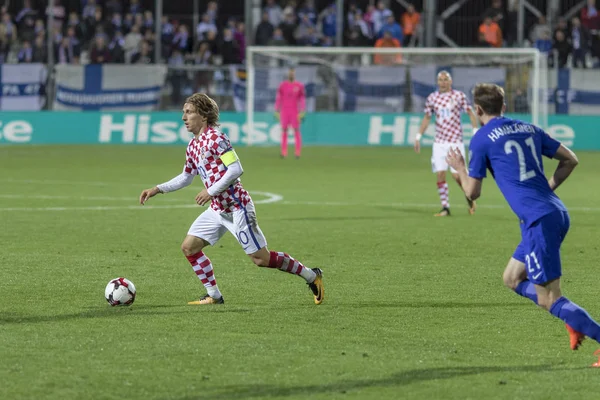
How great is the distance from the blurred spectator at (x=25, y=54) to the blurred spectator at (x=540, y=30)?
14.7 meters

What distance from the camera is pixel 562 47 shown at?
34.2 metres

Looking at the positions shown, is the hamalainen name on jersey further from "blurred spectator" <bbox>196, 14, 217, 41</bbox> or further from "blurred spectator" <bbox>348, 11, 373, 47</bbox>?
"blurred spectator" <bbox>196, 14, 217, 41</bbox>

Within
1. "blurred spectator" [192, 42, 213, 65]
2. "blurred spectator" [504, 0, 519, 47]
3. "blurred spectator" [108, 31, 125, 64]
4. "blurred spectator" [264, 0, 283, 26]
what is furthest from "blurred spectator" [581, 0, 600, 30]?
"blurred spectator" [108, 31, 125, 64]

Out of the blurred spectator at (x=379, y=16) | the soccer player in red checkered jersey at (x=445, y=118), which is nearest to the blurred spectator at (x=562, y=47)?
the blurred spectator at (x=379, y=16)

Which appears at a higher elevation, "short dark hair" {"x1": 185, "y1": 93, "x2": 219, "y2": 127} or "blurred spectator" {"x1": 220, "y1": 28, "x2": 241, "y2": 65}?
"blurred spectator" {"x1": 220, "y1": 28, "x2": 241, "y2": 65}

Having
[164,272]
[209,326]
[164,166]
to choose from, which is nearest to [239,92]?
[164,166]

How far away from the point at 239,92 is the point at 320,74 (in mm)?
2311

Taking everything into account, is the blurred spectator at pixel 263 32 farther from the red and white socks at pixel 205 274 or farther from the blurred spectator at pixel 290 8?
the red and white socks at pixel 205 274

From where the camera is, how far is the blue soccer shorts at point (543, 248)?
7.29 metres

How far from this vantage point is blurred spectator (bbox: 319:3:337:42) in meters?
36.8

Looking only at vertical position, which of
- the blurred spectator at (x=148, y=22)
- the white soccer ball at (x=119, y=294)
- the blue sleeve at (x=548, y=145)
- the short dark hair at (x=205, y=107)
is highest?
the blurred spectator at (x=148, y=22)

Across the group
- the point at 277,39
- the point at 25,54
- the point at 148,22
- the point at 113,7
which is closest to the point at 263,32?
the point at 277,39

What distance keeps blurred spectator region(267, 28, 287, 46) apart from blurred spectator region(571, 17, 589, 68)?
8.52 meters

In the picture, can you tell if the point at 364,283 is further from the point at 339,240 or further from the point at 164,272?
the point at 339,240
